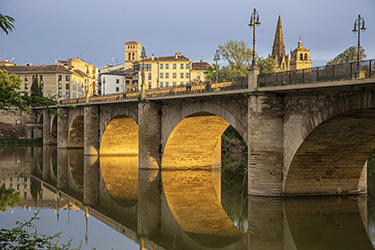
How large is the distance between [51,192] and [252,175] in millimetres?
14953

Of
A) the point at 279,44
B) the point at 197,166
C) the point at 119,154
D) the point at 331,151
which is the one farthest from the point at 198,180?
the point at 279,44

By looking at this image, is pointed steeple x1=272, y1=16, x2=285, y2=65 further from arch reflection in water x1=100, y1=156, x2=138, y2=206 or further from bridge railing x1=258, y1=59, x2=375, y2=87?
bridge railing x1=258, y1=59, x2=375, y2=87

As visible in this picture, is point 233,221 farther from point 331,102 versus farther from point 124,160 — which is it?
point 124,160

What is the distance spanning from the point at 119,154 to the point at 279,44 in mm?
72797

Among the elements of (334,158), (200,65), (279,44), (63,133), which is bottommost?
(63,133)

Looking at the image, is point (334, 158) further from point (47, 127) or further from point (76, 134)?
point (47, 127)

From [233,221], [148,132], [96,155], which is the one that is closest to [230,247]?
[233,221]

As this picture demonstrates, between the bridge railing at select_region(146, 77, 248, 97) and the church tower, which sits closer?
the bridge railing at select_region(146, 77, 248, 97)

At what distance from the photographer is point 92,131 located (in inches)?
2023

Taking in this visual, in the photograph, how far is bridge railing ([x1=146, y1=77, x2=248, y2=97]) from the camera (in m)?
26.0

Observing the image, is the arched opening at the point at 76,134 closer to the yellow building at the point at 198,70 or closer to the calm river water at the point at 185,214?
the calm river water at the point at 185,214

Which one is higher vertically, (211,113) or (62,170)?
(211,113)

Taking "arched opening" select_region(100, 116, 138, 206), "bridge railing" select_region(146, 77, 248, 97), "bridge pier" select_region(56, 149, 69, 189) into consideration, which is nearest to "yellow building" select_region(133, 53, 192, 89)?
"bridge pier" select_region(56, 149, 69, 189)

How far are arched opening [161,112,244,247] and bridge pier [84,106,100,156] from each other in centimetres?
1693
